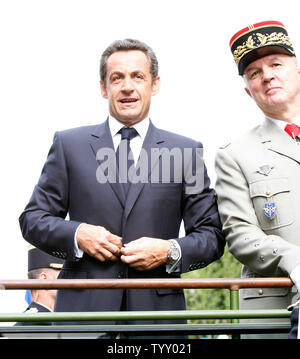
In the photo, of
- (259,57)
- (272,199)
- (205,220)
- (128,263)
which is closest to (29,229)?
(128,263)

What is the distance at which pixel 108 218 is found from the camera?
4.09 meters

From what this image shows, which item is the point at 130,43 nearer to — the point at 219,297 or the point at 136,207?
the point at 136,207

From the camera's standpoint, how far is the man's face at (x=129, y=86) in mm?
4176

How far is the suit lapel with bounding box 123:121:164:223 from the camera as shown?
409 centimetres

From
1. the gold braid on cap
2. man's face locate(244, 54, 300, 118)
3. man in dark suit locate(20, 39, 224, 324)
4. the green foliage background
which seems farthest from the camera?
the green foliage background

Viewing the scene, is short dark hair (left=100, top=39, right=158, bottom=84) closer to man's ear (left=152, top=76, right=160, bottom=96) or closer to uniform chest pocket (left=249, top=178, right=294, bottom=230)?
man's ear (left=152, top=76, right=160, bottom=96)

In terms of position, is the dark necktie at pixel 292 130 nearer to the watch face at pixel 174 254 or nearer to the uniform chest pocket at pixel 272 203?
the uniform chest pocket at pixel 272 203

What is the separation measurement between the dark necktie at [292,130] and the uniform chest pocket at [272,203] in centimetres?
34

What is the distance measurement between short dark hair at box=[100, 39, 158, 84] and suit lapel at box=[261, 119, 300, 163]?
0.74 m

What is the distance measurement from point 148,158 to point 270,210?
759mm

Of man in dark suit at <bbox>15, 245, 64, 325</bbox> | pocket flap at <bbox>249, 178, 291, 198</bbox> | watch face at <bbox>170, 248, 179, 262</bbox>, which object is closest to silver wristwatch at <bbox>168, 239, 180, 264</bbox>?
watch face at <bbox>170, 248, 179, 262</bbox>

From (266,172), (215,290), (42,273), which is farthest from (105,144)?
(215,290)

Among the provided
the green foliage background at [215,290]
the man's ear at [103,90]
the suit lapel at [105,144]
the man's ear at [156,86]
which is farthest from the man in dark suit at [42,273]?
the green foliage background at [215,290]

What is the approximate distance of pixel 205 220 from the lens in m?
4.11
